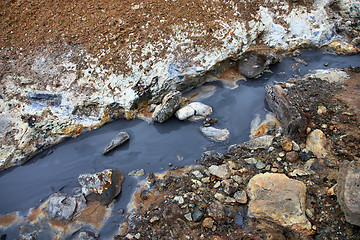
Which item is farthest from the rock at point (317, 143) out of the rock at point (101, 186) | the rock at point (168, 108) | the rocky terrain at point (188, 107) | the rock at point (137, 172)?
the rock at point (101, 186)

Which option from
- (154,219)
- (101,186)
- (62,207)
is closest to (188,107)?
(101,186)

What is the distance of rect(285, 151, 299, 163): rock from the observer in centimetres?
416

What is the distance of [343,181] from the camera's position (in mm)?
3297

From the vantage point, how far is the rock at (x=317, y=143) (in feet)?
13.8

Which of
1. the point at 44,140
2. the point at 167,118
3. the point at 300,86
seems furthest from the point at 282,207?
→ the point at 44,140

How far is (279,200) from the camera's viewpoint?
350 cm

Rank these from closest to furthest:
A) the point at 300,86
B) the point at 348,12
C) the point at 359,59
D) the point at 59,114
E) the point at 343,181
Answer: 1. the point at 343,181
2. the point at 59,114
3. the point at 300,86
4. the point at 359,59
5. the point at 348,12

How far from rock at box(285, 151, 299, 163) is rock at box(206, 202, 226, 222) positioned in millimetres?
1490

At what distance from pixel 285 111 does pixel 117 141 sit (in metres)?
3.39

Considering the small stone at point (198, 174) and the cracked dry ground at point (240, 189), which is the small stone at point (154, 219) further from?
the small stone at point (198, 174)

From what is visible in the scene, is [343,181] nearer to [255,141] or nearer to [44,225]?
[255,141]

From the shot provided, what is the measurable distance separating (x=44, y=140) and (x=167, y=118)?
2.59 meters

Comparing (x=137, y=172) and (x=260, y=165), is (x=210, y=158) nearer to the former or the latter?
(x=260, y=165)

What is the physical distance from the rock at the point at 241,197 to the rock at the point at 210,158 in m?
0.73
